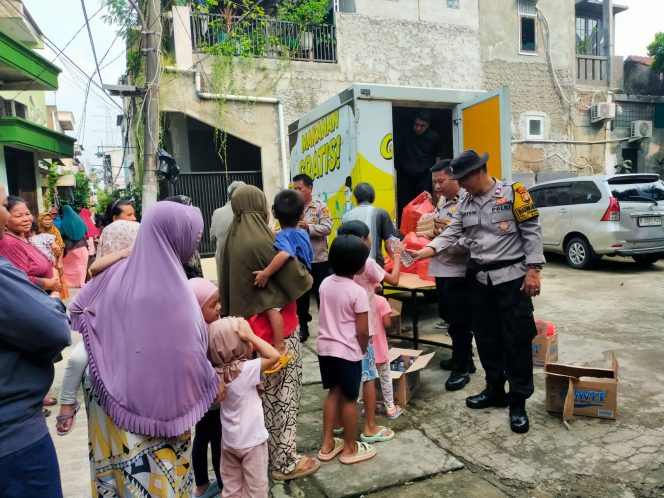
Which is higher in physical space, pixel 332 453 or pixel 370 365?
pixel 370 365

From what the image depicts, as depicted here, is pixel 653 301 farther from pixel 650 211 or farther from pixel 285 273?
pixel 285 273

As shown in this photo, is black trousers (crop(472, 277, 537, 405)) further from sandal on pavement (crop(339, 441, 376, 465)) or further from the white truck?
the white truck

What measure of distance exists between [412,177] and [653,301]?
3.57 m

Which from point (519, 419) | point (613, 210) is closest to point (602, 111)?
point (613, 210)

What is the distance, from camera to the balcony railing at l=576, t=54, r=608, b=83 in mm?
15570

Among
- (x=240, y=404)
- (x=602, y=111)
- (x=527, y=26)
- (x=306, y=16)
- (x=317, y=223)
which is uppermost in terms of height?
(x=527, y=26)

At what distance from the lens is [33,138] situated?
37.4 feet

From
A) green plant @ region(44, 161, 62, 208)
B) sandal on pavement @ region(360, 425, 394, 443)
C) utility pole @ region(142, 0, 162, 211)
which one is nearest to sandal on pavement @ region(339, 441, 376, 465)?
sandal on pavement @ region(360, 425, 394, 443)

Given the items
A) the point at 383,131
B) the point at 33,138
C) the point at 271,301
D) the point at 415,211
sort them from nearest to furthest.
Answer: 1. the point at 271,301
2. the point at 415,211
3. the point at 383,131
4. the point at 33,138

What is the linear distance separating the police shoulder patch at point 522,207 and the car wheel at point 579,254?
6409 millimetres

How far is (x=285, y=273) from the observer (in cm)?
289

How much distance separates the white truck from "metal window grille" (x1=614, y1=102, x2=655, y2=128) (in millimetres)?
12882

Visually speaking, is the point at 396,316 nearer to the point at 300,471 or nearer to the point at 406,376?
the point at 406,376

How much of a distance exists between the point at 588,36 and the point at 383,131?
15.6 metres
